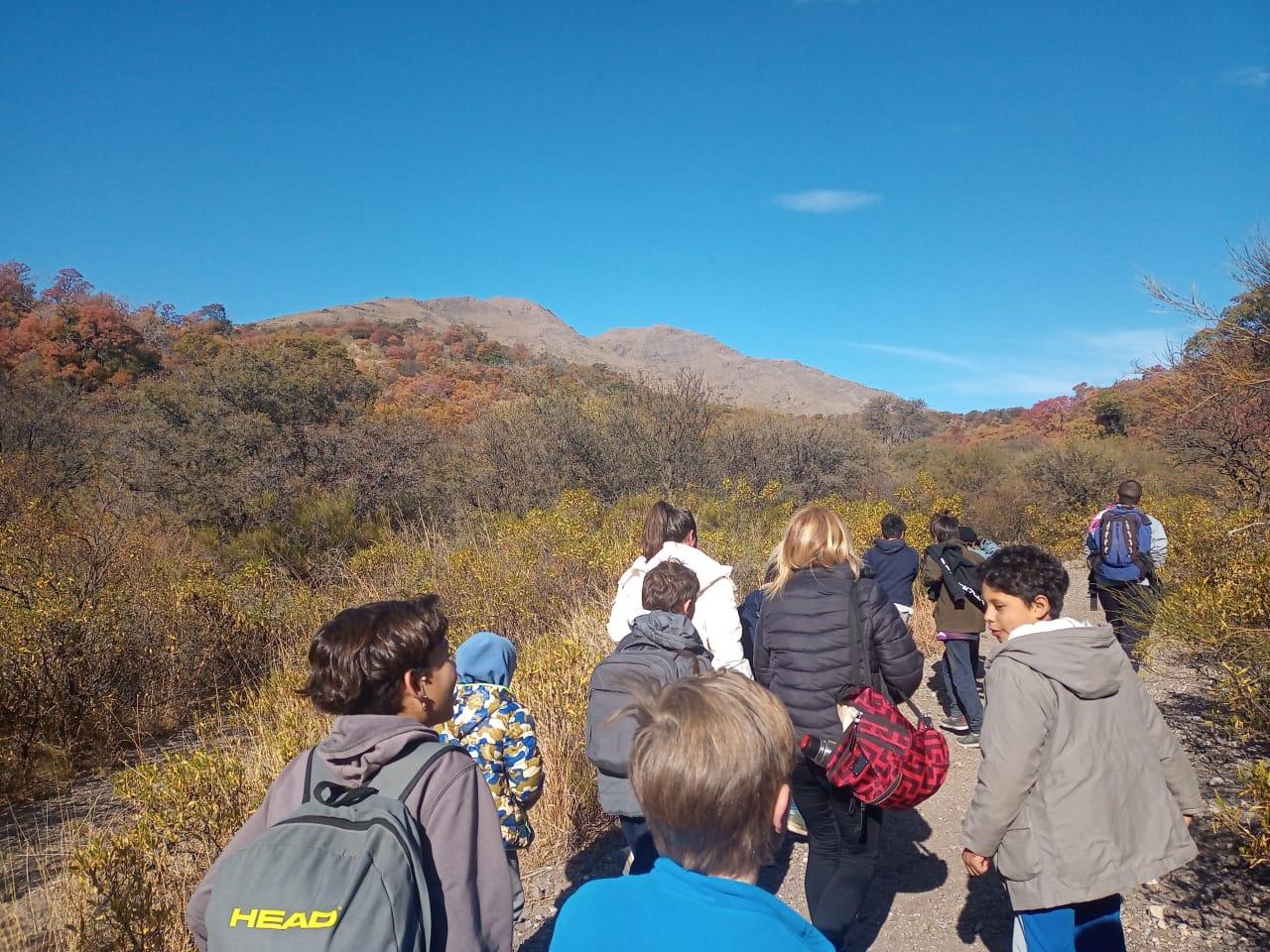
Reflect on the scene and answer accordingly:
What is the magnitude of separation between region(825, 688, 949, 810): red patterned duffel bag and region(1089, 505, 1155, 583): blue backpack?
4434mm

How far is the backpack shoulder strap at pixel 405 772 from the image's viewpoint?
147 cm

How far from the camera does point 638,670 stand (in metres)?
2.54

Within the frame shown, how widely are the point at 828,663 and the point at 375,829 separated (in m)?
1.80

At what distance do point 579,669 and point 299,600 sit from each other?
14.9 feet

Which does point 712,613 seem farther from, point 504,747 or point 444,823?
point 444,823

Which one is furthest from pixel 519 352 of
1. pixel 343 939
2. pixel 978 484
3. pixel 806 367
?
pixel 806 367

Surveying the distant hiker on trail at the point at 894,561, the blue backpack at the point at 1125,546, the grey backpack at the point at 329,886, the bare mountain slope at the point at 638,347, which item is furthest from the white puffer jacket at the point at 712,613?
the bare mountain slope at the point at 638,347

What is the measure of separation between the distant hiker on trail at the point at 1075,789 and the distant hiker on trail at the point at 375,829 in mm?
1452

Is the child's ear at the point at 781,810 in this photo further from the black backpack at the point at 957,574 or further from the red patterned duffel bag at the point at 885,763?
the black backpack at the point at 957,574

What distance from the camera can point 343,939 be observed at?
1234 millimetres

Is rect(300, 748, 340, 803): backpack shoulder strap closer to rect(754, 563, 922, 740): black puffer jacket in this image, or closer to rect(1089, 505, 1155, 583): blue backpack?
rect(754, 563, 922, 740): black puffer jacket

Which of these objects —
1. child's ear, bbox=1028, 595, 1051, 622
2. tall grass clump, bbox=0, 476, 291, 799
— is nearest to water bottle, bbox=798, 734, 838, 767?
child's ear, bbox=1028, 595, 1051, 622

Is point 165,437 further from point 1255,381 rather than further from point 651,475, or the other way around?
point 1255,381

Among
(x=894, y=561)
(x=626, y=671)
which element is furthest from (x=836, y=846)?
(x=894, y=561)
